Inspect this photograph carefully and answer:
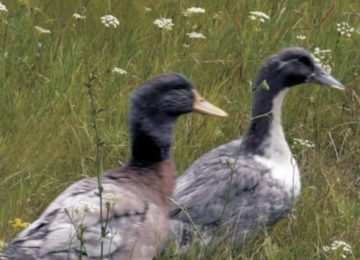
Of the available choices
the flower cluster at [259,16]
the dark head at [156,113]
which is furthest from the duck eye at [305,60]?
the dark head at [156,113]

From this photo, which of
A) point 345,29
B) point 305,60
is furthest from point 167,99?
point 345,29

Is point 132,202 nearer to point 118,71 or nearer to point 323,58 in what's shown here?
point 118,71

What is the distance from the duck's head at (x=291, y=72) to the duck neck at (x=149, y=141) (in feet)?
2.60

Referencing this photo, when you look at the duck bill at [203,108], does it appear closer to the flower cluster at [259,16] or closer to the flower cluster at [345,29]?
the flower cluster at [259,16]

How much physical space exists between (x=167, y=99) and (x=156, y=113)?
81 millimetres

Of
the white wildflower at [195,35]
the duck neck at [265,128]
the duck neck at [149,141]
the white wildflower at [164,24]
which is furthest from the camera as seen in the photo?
the white wildflower at [195,35]

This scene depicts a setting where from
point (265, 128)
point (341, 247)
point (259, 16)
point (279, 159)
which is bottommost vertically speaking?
point (341, 247)

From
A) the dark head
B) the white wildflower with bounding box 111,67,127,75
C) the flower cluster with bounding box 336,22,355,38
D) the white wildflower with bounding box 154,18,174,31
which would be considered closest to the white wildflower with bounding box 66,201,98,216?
the dark head

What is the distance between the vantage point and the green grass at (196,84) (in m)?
6.20

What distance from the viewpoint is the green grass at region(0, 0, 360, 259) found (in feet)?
20.3

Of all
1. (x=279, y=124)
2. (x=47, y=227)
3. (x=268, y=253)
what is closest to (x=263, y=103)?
(x=279, y=124)

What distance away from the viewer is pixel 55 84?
694 cm

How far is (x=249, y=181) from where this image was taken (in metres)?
6.29

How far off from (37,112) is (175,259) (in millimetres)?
1306
